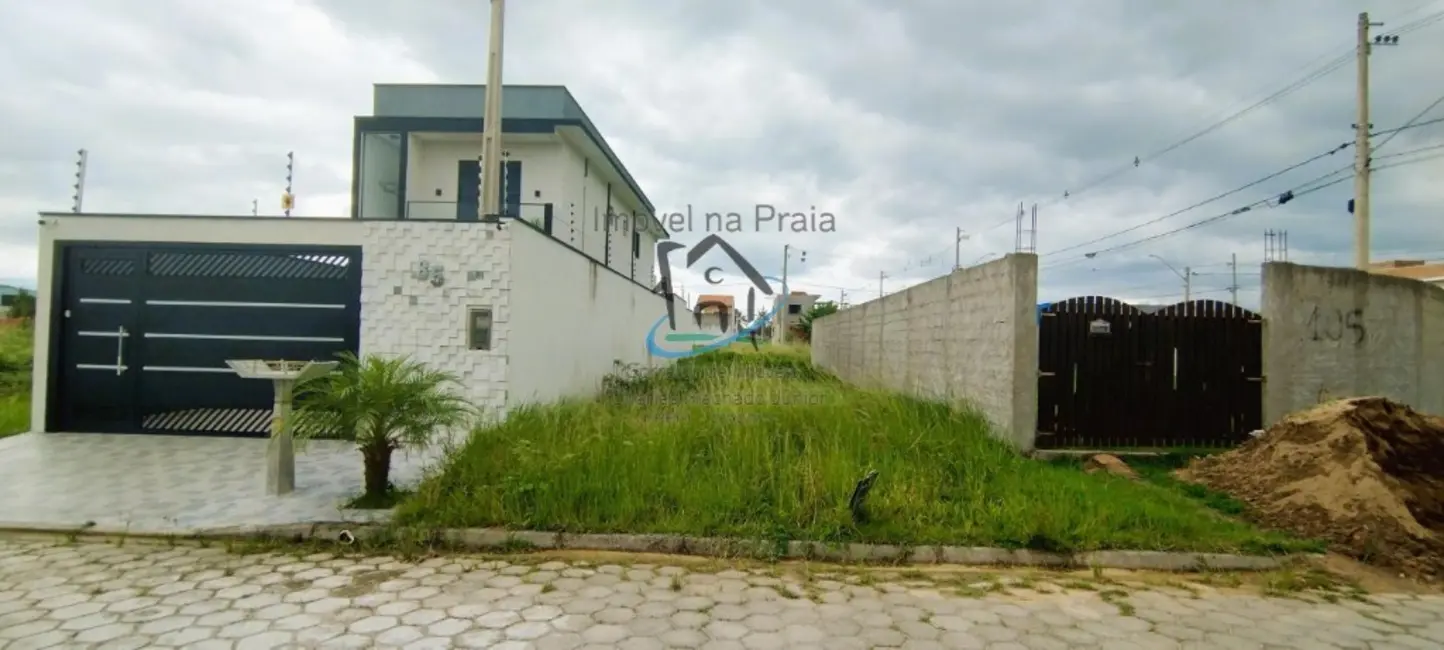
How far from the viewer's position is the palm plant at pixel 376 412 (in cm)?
473

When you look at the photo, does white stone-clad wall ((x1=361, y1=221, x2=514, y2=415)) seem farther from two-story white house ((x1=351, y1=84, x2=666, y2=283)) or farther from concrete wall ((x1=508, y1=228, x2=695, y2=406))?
two-story white house ((x1=351, y1=84, x2=666, y2=283))

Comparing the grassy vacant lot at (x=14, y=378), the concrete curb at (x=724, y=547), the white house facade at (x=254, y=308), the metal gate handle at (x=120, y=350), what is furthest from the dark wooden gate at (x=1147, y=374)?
the grassy vacant lot at (x=14, y=378)

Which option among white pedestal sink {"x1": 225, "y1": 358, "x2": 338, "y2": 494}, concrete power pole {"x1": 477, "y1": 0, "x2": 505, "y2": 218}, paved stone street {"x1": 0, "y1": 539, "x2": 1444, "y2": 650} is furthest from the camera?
concrete power pole {"x1": 477, "y1": 0, "x2": 505, "y2": 218}

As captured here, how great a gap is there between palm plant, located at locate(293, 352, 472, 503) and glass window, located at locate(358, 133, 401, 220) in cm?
1065

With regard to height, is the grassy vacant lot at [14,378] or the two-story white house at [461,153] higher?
the two-story white house at [461,153]

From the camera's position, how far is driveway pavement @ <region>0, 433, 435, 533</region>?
469 cm

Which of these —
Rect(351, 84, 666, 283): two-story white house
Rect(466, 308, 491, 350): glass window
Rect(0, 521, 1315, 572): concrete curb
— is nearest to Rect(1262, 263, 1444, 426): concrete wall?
Rect(0, 521, 1315, 572): concrete curb

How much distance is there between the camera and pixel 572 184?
49.0 ft

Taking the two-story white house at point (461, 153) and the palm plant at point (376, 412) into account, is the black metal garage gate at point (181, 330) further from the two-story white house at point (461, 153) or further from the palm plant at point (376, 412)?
the two-story white house at point (461, 153)

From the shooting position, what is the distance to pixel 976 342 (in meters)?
7.55

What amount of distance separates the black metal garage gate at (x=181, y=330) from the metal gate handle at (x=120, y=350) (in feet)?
0.05

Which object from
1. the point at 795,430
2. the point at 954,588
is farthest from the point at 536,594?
the point at 795,430

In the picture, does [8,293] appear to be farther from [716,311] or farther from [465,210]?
[716,311]

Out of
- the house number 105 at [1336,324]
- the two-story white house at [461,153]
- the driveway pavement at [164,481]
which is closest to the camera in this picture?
the driveway pavement at [164,481]
